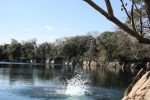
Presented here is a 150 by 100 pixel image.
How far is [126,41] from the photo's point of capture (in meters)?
58.0

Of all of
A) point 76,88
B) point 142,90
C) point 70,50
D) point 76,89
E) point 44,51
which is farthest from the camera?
point 44,51

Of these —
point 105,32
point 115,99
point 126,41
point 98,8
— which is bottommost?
point 115,99

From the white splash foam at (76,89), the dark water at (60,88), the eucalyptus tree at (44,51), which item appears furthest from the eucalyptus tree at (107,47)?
the white splash foam at (76,89)

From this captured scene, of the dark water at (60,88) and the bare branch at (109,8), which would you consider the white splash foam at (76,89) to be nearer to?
the dark water at (60,88)

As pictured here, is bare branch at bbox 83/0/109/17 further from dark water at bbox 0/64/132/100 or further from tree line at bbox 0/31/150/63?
tree line at bbox 0/31/150/63

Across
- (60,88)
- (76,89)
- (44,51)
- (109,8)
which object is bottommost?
(76,89)

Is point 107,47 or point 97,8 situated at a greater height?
point 107,47

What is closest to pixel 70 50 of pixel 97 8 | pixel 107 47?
pixel 107 47

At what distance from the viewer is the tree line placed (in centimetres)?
11647

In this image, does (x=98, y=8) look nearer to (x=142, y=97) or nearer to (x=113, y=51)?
(x=142, y=97)

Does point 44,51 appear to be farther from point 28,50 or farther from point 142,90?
point 142,90

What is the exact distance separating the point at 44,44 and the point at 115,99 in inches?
5571

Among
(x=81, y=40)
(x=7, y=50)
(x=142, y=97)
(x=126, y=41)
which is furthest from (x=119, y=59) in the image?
(x=142, y=97)

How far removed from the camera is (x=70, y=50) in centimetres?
15425
